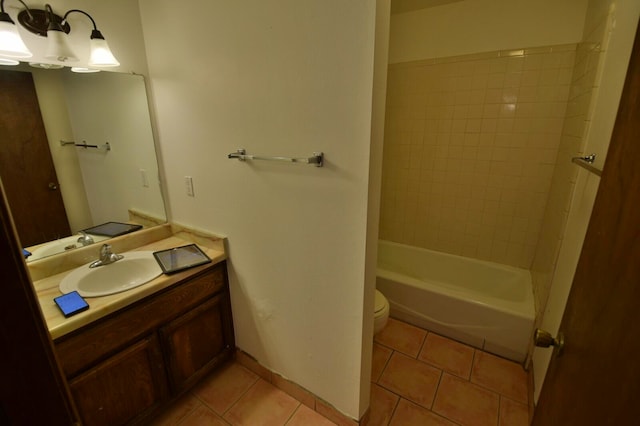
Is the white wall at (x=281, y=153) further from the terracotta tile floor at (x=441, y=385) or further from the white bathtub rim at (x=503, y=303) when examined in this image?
the white bathtub rim at (x=503, y=303)

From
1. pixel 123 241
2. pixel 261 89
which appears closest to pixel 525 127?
pixel 261 89

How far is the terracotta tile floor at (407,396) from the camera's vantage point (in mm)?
1578

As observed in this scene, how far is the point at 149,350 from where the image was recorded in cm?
142

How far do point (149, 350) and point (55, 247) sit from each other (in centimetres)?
73

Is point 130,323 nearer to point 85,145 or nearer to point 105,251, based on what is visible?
point 105,251

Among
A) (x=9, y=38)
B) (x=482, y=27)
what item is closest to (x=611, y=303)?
(x=9, y=38)

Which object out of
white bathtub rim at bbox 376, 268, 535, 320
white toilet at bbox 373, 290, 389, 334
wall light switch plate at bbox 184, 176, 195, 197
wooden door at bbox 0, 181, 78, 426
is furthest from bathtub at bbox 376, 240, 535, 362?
wooden door at bbox 0, 181, 78, 426

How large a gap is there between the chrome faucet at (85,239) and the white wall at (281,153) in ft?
1.63

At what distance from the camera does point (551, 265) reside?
5.73 feet

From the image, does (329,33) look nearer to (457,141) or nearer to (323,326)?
(323,326)

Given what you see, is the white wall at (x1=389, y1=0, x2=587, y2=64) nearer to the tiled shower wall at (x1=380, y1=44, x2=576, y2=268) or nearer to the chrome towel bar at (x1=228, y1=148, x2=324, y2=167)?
the tiled shower wall at (x1=380, y1=44, x2=576, y2=268)

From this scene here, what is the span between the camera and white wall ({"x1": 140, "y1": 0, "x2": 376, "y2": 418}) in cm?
109

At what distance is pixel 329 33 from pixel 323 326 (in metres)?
1.25

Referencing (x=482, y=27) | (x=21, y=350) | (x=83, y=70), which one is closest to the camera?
(x=21, y=350)
